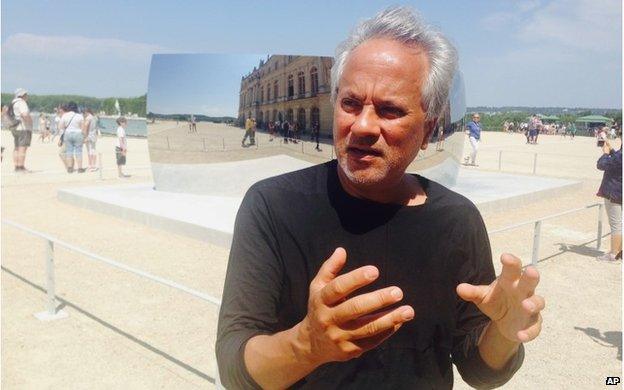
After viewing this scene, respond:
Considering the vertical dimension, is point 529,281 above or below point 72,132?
below

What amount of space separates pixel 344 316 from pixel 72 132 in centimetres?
1614

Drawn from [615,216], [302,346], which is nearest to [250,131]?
[615,216]

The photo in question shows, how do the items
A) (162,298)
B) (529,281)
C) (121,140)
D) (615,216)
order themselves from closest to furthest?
1. (529,281)
2. (162,298)
3. (615,216)
4. (121,140)

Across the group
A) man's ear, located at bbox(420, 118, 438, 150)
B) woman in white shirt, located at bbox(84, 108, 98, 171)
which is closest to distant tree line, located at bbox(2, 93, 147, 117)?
woman in white shirt, located at bbox(84, 108, 98, 171)

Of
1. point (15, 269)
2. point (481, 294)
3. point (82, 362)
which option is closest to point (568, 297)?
point (82, 362)

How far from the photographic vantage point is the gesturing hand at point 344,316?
113cm

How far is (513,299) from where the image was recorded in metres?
1.45

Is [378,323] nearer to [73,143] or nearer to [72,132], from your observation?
[72,132]

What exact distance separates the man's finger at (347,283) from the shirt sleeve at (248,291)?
37 centimetres

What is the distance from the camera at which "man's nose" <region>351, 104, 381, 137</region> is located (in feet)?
5.11

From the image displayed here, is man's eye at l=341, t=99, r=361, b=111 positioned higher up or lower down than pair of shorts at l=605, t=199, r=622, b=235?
higher up

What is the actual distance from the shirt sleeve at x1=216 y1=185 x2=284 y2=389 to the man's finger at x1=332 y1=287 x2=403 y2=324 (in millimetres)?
389

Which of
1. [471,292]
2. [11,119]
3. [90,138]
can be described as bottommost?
[471,292]

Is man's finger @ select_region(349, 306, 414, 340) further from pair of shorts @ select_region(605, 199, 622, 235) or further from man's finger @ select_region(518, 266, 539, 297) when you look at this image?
pair of shorts @ select_region(605, 199, 622, 235)
